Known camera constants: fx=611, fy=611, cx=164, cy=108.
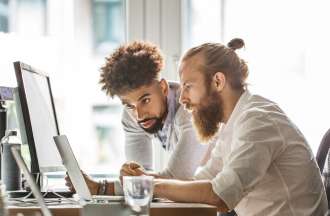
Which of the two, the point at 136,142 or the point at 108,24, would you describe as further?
the point at 108,24

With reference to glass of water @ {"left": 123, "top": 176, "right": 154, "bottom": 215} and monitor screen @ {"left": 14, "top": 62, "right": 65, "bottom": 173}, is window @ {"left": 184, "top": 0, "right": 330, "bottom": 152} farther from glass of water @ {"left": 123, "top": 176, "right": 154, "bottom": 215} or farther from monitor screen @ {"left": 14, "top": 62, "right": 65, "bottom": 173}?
glass of water @ {"left": 123, "top": 176, "right": 154, "bottom": 215}

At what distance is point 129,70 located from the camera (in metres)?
2.45

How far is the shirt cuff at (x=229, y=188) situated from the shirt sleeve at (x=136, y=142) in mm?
1013

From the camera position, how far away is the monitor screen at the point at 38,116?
179 cm

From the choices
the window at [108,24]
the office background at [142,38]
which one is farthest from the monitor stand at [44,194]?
the window at [108,24]

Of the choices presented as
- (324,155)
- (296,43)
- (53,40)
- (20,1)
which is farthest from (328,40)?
(20,1)

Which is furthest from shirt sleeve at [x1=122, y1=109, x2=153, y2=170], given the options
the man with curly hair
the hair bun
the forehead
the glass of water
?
the glass of water

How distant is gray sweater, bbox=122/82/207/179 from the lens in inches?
94.4

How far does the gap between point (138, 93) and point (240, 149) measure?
30.4 inches

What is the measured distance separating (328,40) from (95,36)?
46.1 inches

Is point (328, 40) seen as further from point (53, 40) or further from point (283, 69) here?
point (53, 40)

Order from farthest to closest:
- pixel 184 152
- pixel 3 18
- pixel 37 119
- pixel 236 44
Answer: pixel 3 18
pixel 184 152
pixel 236 44
pixel 37 119

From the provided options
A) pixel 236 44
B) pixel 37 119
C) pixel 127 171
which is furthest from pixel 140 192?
pixel 236 44

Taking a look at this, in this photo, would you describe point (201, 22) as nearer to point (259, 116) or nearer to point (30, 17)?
point (30, 17)
